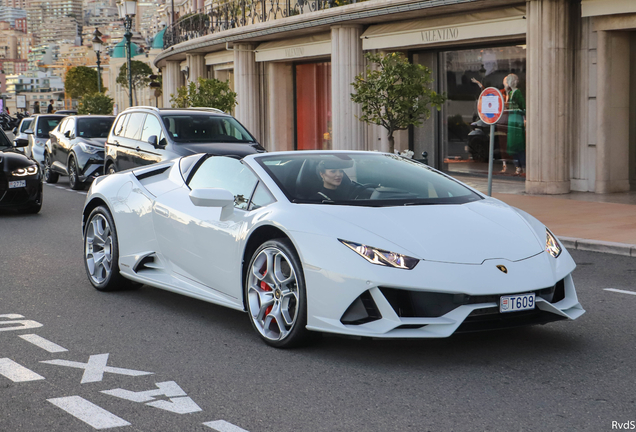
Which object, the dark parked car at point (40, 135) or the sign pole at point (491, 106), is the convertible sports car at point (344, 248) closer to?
the sign pole at point (491, 106)

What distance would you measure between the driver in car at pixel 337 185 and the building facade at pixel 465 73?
37.9ft

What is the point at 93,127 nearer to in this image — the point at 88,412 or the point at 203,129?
the point at 203,129

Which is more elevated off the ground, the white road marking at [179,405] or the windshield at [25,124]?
the windshield at [25,124]

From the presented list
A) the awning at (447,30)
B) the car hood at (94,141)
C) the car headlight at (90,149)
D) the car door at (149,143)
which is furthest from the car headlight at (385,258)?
the car hood at (94,141)

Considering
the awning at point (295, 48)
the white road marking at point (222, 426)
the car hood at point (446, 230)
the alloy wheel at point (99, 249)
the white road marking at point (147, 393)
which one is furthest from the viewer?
the awning at point (295, 48)

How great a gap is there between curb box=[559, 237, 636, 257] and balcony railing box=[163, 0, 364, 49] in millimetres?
12581

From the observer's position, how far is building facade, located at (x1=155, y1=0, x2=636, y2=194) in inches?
660

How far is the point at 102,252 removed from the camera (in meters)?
7.59

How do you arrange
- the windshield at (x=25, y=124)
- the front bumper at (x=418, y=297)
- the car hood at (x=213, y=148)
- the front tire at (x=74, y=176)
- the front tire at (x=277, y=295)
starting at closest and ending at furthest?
the front bumper at (x=418, y=297) → the front tire at (x=277, y=295) → the car hood at (x=213, y=148) → the front tire at (x=74, y=176) → the windshield at (x=25, y=124)

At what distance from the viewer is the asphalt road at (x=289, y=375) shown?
13.5 feet

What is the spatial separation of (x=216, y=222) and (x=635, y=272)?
184 inches

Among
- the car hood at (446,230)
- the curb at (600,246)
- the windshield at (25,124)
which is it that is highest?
the windshield at (25,124)

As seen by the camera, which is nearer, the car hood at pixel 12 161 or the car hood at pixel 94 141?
the car hood at pixel 12 161

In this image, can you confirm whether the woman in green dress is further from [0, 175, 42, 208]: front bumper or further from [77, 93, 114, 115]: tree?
[77, 93, 114, 115]: tree
